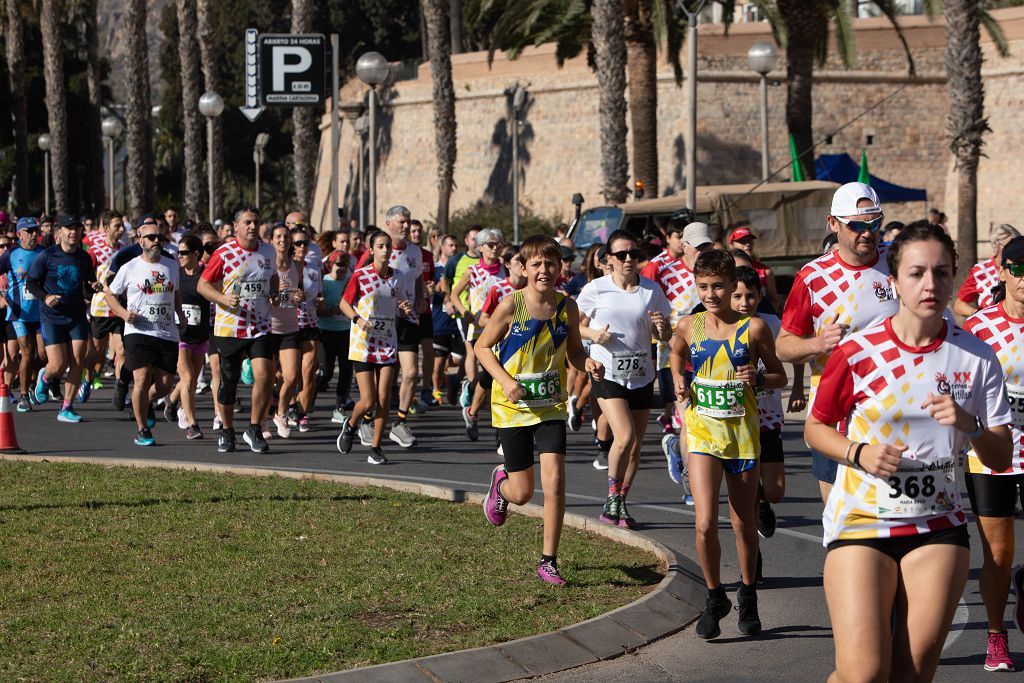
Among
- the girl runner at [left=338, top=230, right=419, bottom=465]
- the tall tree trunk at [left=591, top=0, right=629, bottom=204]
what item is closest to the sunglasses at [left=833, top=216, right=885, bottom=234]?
the girl runner at [left=338, top=230, right=419, bottom=465]

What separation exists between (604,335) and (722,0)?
3097 cm

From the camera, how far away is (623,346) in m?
10.3

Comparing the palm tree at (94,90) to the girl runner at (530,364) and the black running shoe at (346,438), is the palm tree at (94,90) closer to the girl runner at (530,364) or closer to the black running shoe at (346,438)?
the black running shoe at (346,438)

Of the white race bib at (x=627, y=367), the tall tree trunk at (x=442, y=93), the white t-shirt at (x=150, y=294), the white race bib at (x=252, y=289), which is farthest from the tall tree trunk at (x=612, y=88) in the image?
the white race bib at (x=627, y=367)

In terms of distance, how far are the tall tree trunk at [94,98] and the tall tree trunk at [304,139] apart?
13234mm

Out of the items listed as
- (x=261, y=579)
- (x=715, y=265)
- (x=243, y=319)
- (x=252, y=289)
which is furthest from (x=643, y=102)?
(x=261, y=579)

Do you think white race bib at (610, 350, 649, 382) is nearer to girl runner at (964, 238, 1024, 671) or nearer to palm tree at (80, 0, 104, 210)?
girl runner at (964, 238, 1024, 671)

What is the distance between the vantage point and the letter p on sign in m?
26.6

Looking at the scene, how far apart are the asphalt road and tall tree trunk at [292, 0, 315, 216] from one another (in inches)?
690

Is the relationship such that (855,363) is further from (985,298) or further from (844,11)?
(844,11)

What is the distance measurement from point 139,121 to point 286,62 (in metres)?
16.1

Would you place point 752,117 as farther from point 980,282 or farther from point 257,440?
point 980,282

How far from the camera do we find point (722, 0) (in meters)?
39.5

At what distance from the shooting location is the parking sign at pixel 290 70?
26.5 meters
